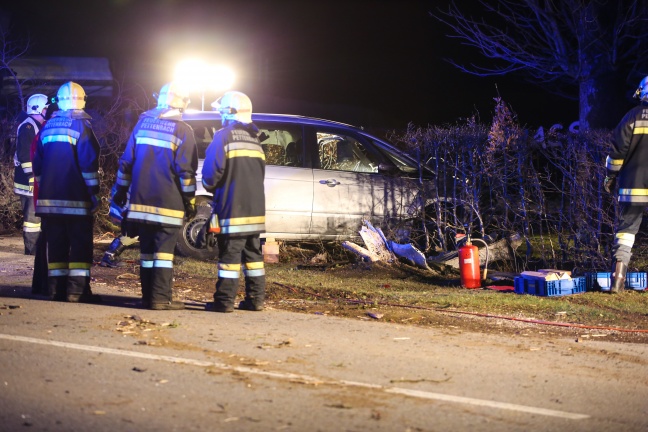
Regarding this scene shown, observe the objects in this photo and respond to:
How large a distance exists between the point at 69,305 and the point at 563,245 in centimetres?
611

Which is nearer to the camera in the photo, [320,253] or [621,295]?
[621,295]

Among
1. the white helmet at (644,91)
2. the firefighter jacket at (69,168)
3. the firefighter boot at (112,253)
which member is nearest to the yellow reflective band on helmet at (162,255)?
the firefighter jacket at (69,168)

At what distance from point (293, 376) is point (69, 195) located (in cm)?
375

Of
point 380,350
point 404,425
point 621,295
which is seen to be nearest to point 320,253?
point 621,295

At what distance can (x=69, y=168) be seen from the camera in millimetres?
8648

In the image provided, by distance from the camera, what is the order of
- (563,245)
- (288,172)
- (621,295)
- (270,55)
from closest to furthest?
1. (621,295)
2. (563,245)
3. (288,172)
4. (270,55)

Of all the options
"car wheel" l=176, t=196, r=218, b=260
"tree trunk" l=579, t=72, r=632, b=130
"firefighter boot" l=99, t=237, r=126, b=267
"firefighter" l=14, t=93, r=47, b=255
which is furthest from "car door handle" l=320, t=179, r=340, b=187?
"tree trunk" l=579, t=72, r=632, b=130

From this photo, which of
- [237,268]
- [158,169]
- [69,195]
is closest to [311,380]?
[237,268]

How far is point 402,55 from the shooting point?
95.3ft

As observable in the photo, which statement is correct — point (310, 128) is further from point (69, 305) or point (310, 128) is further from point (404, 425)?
point (404, 425)

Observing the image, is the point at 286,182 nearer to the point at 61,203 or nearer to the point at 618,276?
the point at 61,203

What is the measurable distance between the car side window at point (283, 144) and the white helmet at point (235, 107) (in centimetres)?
369

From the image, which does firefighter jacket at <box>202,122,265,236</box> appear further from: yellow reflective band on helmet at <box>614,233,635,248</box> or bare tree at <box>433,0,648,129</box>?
bare tree at <box>433,0,648,129</box>

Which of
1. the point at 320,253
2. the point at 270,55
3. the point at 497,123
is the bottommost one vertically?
the point at 320,253
